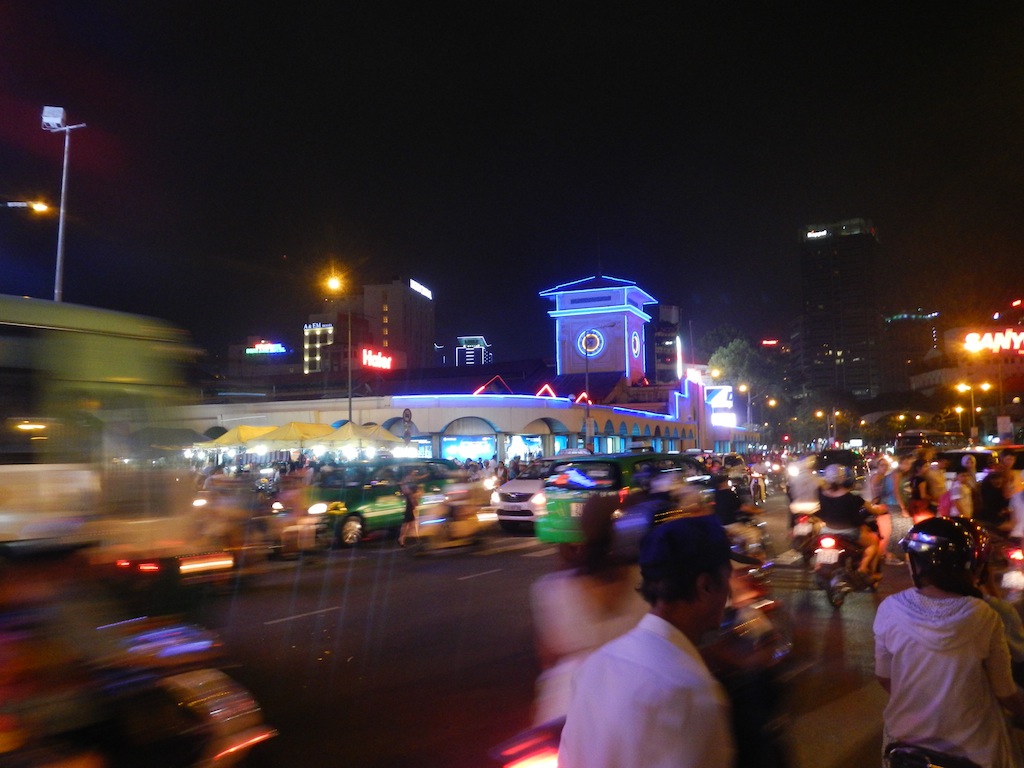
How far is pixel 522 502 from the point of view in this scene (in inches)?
735

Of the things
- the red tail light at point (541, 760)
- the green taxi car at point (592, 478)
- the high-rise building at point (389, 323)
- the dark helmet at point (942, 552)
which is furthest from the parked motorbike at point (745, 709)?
the high-rise building at point (389, 323)

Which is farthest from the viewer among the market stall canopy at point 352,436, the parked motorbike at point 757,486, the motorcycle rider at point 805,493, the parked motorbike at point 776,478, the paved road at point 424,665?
the parked motorbike at point 776,478

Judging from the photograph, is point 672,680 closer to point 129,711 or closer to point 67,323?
point 129,711

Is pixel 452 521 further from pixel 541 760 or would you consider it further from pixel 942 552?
pixel 942 552

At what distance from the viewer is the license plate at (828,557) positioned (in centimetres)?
980

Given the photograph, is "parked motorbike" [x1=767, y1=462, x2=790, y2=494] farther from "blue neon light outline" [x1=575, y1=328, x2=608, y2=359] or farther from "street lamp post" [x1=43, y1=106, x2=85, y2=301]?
"street lamp post" [x1=43, y1=106, x2=85, y2=301]

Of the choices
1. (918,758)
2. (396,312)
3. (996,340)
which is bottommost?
(918,758)

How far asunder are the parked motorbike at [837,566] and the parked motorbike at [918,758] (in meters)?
7.15

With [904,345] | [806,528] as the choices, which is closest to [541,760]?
[806,528]

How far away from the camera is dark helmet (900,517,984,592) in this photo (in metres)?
2.98

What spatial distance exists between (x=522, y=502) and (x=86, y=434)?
1316cm

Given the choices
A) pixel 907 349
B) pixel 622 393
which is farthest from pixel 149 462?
pixel 907 349

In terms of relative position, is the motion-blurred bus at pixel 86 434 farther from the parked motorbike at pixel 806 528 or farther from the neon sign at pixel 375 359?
the neon sign at pixel 375 359

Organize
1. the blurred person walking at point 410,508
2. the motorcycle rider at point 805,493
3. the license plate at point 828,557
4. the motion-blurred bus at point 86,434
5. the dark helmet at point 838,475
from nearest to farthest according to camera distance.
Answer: the motion-blurred bus at point 86,434 < the license plate at point 828,557 < the dark helmet at point 838,475 < the motorcycle rider at point 805,493 < the blurred person walking at point 410,508
